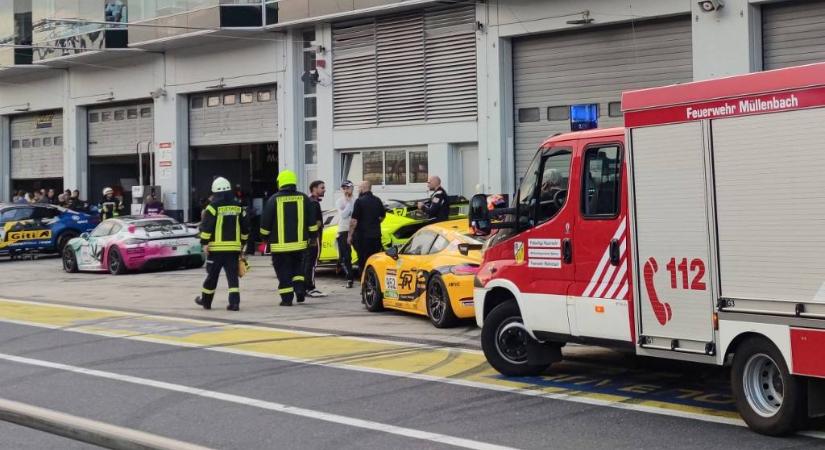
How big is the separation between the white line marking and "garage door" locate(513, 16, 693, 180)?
512 inches

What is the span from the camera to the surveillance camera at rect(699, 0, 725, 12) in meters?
19.3

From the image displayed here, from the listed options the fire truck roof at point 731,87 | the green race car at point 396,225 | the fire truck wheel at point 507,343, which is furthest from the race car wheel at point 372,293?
the fire truck roof at point 731,87

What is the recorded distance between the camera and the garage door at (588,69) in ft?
67.4

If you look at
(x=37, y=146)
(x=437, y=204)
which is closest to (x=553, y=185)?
(x=437, y=204)

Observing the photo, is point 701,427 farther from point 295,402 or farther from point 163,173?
point 163,173

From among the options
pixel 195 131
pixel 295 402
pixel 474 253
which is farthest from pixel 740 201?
pixel 195 131

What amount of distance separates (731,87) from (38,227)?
25748mm

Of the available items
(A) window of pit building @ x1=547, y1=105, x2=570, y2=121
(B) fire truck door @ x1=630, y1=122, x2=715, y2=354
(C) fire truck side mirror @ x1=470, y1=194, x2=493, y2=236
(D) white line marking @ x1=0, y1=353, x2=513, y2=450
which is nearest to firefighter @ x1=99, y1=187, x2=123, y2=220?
(A) window of pit building @ x1=547, y1=105, x2=570, y2=121

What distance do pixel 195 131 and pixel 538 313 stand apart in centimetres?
2500

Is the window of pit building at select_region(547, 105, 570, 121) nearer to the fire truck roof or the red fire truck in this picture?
the red fire truck

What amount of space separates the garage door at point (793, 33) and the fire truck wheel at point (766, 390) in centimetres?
1213

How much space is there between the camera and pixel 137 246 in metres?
24.1

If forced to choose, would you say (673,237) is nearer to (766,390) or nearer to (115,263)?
(766,390)

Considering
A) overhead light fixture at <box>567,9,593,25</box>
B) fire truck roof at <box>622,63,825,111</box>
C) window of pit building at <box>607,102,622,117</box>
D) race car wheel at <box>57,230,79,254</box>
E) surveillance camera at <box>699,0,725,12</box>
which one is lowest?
race car wheel at <box>57,230,79,254</box>
